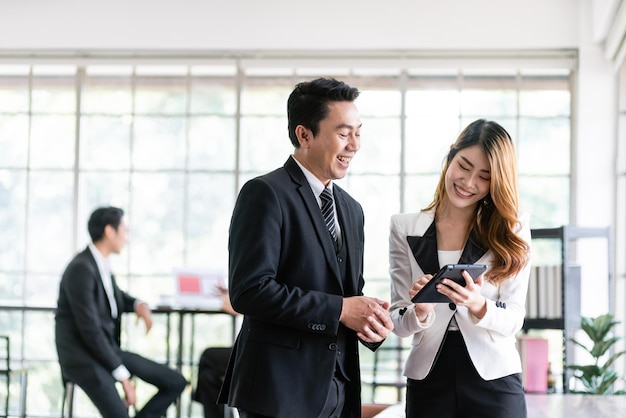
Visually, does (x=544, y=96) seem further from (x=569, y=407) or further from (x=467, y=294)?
(x=467, y=294)

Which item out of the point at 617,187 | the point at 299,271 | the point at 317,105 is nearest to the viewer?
the point at 299,271

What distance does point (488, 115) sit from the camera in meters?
6.92

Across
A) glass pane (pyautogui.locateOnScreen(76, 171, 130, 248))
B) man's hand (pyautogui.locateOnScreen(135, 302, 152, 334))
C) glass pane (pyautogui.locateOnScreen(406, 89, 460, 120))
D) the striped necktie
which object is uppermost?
glass pane (pyautogui.locateOnScreen(406, 89, 460, 120))

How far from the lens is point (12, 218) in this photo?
284 inches

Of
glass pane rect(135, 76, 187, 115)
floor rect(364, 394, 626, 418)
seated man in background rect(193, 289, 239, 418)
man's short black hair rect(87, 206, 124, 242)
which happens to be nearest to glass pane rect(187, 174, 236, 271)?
glass pane rect(135, 76, 187, 115)

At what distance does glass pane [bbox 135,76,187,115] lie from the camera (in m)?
7.14

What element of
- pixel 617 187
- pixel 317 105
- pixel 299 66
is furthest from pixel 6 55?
pixel 317 105

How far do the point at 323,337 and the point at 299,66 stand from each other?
4.97 metres

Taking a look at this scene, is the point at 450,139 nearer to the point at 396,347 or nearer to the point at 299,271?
the point at 396,347

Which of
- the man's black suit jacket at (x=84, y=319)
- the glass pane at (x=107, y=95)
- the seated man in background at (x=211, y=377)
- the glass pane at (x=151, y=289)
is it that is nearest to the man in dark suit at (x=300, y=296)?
the man's black suit jacket at (x=84, y=319)

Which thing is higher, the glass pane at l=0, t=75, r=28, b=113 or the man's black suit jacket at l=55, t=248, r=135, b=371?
the glass pane at l=0, t=75, r=28, b=113

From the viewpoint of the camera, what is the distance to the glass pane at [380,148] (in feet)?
22.8

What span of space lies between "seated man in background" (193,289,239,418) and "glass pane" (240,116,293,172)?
1978 mm

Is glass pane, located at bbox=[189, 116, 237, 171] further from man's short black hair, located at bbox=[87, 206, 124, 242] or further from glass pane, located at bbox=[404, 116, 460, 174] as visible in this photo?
man's short black hair, located at bbox=[87, 206, 124, 242]
